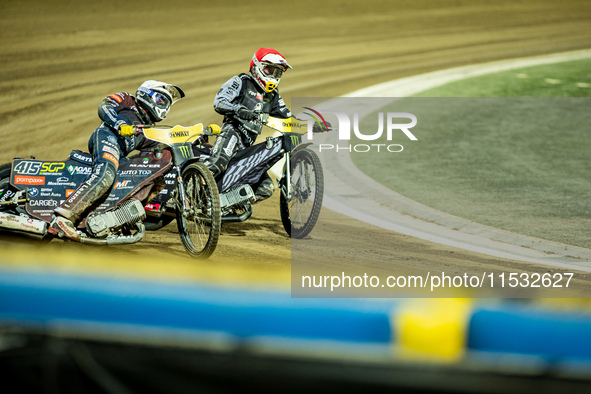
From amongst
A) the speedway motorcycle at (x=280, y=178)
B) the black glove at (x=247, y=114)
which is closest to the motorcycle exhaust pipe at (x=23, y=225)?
the speedway motorcycle at (x=280, y=178)

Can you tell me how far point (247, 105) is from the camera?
27.1 ft

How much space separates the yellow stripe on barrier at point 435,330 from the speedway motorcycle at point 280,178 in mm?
5877

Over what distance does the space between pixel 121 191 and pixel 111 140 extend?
50cm

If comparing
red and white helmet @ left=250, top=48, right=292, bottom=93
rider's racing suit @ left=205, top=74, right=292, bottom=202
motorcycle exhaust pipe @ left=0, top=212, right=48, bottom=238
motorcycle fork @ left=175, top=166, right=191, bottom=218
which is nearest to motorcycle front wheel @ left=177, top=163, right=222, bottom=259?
motorcycle fork @ left=175, top=166, right=191, bottom=218

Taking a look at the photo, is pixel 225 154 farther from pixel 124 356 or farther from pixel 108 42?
pixel 108 42

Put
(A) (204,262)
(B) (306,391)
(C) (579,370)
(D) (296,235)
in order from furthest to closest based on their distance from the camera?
(D) (296,235), (A) (204,262), (B) (306,391), (C) (579,370)

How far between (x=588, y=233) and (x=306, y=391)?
7.50 metres

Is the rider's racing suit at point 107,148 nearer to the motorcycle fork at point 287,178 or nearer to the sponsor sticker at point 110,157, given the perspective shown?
the sponsor sticker at point 110,157

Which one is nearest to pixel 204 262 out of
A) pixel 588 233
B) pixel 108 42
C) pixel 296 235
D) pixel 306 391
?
pixel 296 235

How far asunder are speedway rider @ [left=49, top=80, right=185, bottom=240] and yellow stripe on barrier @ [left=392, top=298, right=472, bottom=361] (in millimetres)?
5399

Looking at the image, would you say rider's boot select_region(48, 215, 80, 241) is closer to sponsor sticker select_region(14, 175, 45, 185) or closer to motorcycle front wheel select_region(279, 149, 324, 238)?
sponsor sticker select_region(14, 175, 45, 185)

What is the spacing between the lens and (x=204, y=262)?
277 inches

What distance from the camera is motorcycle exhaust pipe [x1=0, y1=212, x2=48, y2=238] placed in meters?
7.01

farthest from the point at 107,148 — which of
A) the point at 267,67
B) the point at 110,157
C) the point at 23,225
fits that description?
the point at 267,67
